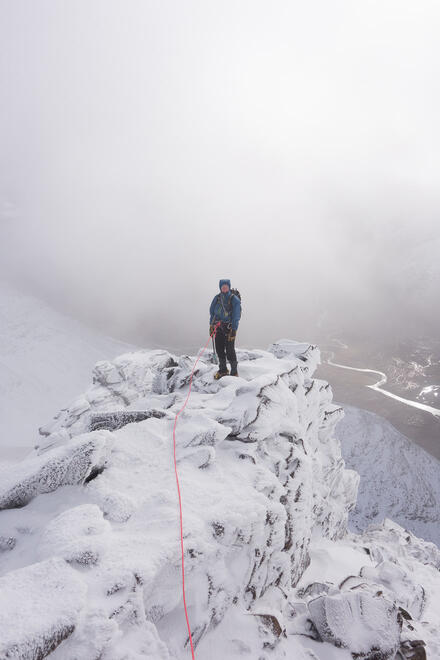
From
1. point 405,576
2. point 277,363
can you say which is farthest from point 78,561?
point 277,363

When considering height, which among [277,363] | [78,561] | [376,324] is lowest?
[78,561]

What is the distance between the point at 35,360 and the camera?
64.2 meters

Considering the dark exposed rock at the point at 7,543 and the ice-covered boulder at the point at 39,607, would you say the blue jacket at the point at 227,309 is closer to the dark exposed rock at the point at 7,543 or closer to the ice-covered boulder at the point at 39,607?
the dark exposed rock at the point at 7,543

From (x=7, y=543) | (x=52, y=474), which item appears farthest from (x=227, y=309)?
(x=7, y=543)

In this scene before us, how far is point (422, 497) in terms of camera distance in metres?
51.5

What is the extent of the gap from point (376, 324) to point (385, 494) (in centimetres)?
10122

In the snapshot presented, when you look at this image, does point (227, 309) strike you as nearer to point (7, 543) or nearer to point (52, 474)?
point (52, 474)

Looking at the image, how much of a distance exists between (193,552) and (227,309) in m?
7.31

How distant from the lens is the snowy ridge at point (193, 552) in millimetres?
3672

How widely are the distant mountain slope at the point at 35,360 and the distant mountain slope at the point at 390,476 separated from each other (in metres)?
52.5

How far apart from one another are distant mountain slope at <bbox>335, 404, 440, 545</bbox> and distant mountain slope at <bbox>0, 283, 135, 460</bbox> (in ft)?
172

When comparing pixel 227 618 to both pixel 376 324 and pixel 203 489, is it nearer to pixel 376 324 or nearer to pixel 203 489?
pixel 203 489

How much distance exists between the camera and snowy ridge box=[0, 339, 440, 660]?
12.0 ft

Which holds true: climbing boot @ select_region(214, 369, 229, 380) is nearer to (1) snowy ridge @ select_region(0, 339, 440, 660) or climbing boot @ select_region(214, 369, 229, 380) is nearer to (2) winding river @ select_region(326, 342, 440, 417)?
(1) snowy ridge @ select_region(0, 339, 440, 660)
